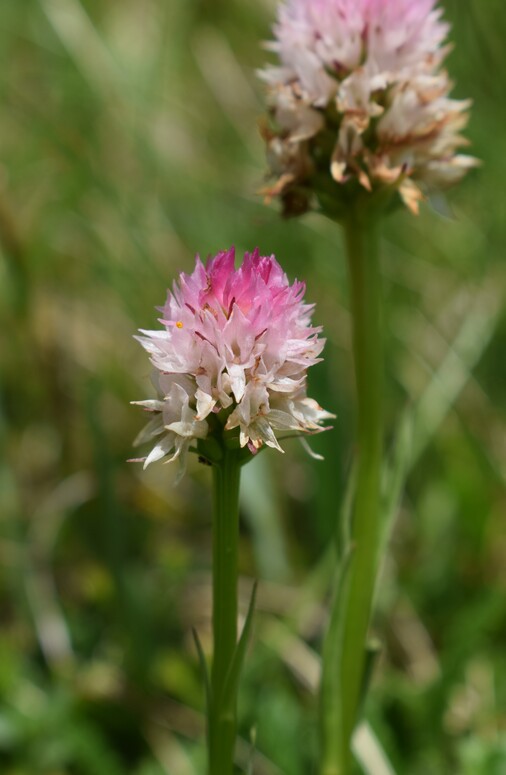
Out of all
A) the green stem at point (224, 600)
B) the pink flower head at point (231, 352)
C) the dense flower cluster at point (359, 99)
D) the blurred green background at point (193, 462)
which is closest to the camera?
the pink flower head at point (231, 352)

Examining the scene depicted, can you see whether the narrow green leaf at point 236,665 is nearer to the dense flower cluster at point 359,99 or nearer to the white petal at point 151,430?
the white petal at point 151,430

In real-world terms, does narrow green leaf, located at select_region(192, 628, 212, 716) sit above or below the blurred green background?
above

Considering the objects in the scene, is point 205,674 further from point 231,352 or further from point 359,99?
point 359,99

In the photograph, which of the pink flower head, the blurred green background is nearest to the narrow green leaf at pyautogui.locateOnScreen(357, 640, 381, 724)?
the blurred green background

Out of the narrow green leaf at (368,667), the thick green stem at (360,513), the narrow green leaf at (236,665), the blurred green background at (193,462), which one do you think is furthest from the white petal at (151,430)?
the blurred green background at (193,462)

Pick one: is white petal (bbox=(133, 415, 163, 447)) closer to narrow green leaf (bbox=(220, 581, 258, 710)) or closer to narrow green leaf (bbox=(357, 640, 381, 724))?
narrow green leaf (bbox=(220, 581, 258, 710))

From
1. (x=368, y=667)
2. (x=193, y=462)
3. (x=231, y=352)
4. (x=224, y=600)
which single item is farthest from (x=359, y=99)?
(x=193, y=462)
